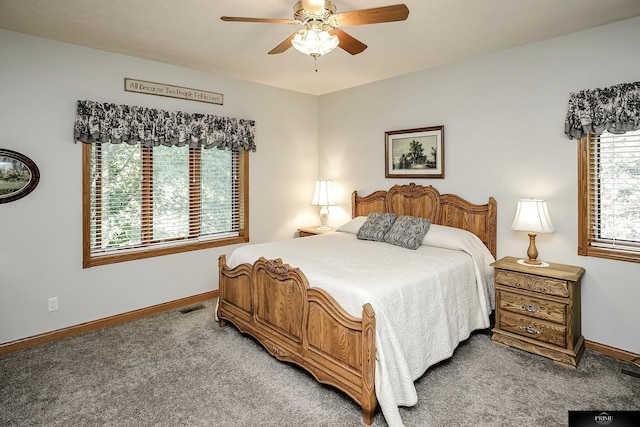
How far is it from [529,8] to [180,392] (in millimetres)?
3561

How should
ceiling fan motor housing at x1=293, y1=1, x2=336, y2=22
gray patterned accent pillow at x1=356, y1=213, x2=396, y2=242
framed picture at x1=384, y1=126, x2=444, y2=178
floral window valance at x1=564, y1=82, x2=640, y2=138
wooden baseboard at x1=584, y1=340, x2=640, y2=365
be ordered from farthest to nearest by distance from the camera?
framed picture at x1=384, y1=126, x2=444, y2=178
gray patterned accent pillow at x1=356, y1=213, x2=396, y2=242
wooden baseboard at x1=584, y1=340, x2=640, y2=365
floral window valance at x1=564, y1=82, x2=640, y2=138
ceiling fan motor housing at x1=293, y1=1, x2=336, y2=22

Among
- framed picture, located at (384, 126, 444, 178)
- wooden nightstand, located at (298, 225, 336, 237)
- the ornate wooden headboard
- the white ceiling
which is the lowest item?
wooden nightstand, located at (298, 225, 336, 237)

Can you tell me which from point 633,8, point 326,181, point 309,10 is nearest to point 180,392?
point 309,10

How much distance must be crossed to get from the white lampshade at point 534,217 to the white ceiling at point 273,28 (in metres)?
1.40

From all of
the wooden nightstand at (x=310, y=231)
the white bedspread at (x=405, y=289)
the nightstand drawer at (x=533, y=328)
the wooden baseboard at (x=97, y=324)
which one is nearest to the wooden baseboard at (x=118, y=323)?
the wooden baseboard at (x=97, y=324)

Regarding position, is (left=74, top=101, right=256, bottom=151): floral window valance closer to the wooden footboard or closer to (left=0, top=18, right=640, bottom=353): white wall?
(left=0, top=18, right=640, bottom=353): white wall

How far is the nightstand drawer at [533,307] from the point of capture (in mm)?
2785

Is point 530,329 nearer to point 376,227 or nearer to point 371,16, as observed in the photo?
point 376,227

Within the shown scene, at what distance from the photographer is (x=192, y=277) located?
4.14 m

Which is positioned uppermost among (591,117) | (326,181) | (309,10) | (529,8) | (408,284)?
(529,8)

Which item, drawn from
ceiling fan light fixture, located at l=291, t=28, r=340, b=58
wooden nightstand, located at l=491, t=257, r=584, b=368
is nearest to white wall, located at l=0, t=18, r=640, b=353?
wooden nightstand, located at l=491, t=257, r=584, b=368

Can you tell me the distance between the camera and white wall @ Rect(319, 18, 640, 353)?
2869mm

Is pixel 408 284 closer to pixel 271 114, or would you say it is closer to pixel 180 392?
pixel 180 392

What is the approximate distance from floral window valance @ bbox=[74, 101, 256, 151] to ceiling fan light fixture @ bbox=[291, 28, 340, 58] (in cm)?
206
